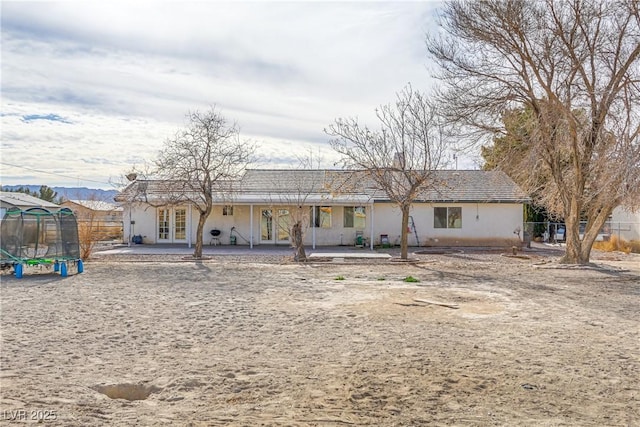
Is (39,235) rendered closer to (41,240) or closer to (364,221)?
(41,240)

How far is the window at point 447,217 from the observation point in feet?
93.9

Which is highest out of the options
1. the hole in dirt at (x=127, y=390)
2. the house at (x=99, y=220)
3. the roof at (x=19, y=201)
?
the roof at (x=19, y=201)

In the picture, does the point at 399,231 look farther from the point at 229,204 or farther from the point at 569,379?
the point at 569,379

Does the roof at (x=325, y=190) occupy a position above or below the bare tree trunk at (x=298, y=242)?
above

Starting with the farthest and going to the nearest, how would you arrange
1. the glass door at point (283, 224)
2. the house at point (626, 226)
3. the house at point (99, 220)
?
1. the house at point (626, 226)
2. the glass door at point (283, 224)
3. the house at point (99, 220)

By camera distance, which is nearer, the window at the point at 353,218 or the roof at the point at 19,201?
→ the window at the point at 353,218

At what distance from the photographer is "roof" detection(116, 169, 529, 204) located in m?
26.8

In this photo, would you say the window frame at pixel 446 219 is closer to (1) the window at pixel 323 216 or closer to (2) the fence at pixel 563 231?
(2) the fence at pixel 563 231

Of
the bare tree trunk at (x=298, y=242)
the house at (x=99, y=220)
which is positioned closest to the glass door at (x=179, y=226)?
the house at (x=99, y=220)

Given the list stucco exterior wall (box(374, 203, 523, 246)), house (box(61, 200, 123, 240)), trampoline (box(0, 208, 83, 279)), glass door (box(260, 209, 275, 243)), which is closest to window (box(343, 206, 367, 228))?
stucco exterior wall (box(374, 203, 523, 246))

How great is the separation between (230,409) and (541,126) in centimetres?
1574

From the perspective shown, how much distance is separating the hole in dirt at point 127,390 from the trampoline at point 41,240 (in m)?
10.6

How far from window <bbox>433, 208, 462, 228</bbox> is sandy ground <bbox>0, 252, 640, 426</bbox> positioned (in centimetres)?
1500

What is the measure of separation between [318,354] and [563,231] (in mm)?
30381
